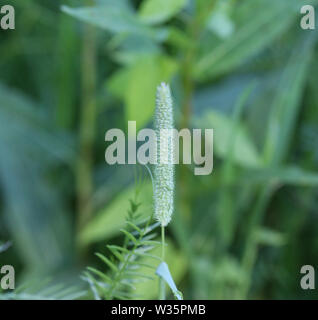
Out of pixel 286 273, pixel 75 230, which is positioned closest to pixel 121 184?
pixel 75 230

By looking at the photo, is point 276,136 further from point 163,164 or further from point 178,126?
point 163,164

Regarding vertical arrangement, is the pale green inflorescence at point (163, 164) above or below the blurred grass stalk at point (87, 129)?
below

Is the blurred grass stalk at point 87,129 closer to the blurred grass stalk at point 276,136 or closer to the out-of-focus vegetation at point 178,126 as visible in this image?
the out-of-focus vegetation at point 178,126

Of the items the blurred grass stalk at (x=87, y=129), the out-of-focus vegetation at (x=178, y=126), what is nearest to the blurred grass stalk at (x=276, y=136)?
the out-of-focus vegetation at (x=178, y=126)

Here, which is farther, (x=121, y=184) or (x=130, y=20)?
(x=121, y=184)

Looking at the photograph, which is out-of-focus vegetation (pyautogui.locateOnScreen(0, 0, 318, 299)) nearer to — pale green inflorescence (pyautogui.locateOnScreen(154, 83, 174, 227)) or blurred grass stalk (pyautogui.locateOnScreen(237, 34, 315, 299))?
blurred grass stalk (pyautogui.locateOnScreen(237, 34, 315, 299))

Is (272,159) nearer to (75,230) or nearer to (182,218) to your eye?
(182,218)
